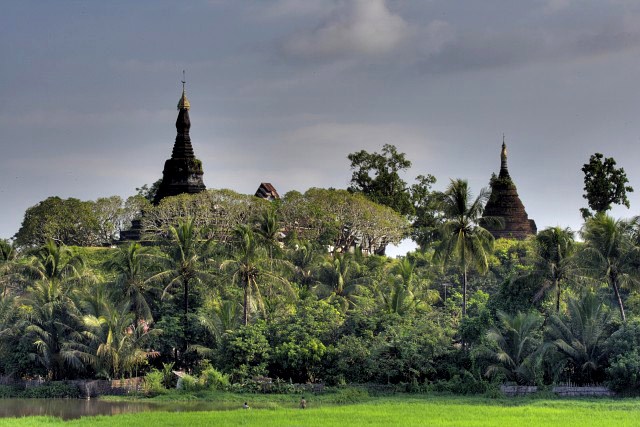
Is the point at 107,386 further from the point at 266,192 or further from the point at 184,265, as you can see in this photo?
the point at 266,192

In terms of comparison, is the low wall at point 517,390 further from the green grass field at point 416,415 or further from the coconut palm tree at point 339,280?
the coconut palm tree at point 339,280

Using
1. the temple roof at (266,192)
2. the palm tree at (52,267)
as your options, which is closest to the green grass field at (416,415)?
the palm tree at (52,267)

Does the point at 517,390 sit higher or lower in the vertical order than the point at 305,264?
lower

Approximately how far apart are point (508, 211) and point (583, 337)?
42326 mm

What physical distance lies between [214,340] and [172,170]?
3919 cm

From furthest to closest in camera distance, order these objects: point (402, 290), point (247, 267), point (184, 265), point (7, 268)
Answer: point (7, 268) < point (402, 290) < point (184, 265) < point (247, 267)

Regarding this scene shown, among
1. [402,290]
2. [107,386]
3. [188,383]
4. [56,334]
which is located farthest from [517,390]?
[56,334]

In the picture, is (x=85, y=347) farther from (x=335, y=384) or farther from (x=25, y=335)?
(x=335, y=384)

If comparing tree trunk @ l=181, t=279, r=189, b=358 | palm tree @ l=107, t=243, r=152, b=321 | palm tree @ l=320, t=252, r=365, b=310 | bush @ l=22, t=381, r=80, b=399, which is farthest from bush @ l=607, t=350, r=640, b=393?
bush @ l=22, t=381, r=80, b=399

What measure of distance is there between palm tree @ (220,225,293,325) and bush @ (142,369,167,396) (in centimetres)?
552

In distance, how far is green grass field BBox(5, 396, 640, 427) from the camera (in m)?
35.6

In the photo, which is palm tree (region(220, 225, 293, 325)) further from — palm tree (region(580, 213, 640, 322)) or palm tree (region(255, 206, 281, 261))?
palm tree (region(580, 213, 640, 322))

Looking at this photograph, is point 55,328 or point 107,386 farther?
point 55,328

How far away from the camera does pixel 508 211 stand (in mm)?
84750
